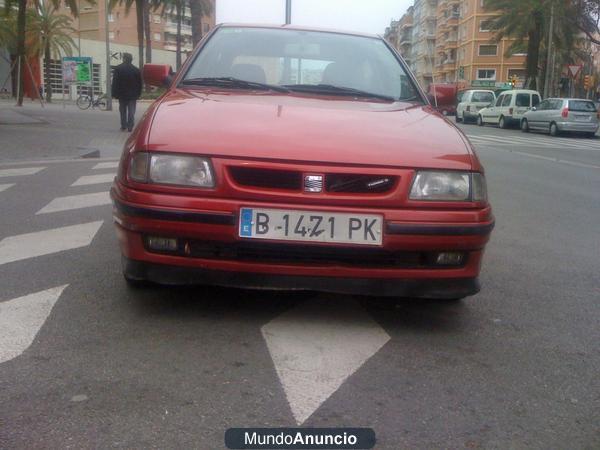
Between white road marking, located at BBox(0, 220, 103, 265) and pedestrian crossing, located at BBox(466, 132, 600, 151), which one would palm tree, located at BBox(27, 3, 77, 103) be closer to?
pedestrian crossing, located at BBox(466, 132, 600, 151)

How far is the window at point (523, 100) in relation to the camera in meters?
32.9

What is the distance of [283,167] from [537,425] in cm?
147

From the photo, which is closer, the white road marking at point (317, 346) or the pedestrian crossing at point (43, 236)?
the white road marking at point (317, 346)

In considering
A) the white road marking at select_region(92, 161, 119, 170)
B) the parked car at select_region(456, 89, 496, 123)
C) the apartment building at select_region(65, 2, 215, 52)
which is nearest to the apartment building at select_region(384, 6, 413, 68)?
the apartment building at select_region(65, 2, 215, 52)

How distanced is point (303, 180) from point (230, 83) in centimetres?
141

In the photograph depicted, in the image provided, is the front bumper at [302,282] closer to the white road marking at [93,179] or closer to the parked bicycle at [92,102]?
the white road marking at [93,179]

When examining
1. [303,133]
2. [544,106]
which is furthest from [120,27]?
[303,133]

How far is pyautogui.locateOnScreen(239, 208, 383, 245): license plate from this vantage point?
3.19 m

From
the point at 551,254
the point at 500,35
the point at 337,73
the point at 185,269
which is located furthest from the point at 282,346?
the point at 500,35

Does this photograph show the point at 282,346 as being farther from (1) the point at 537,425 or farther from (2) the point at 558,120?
(2) the point at 558,120

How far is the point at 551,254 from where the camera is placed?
566cm

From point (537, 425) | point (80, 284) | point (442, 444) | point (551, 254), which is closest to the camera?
point (442, 444)

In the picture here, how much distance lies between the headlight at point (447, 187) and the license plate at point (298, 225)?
289 mm

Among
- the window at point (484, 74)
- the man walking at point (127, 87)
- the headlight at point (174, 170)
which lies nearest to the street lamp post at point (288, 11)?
the man walking at point (127, 87)
